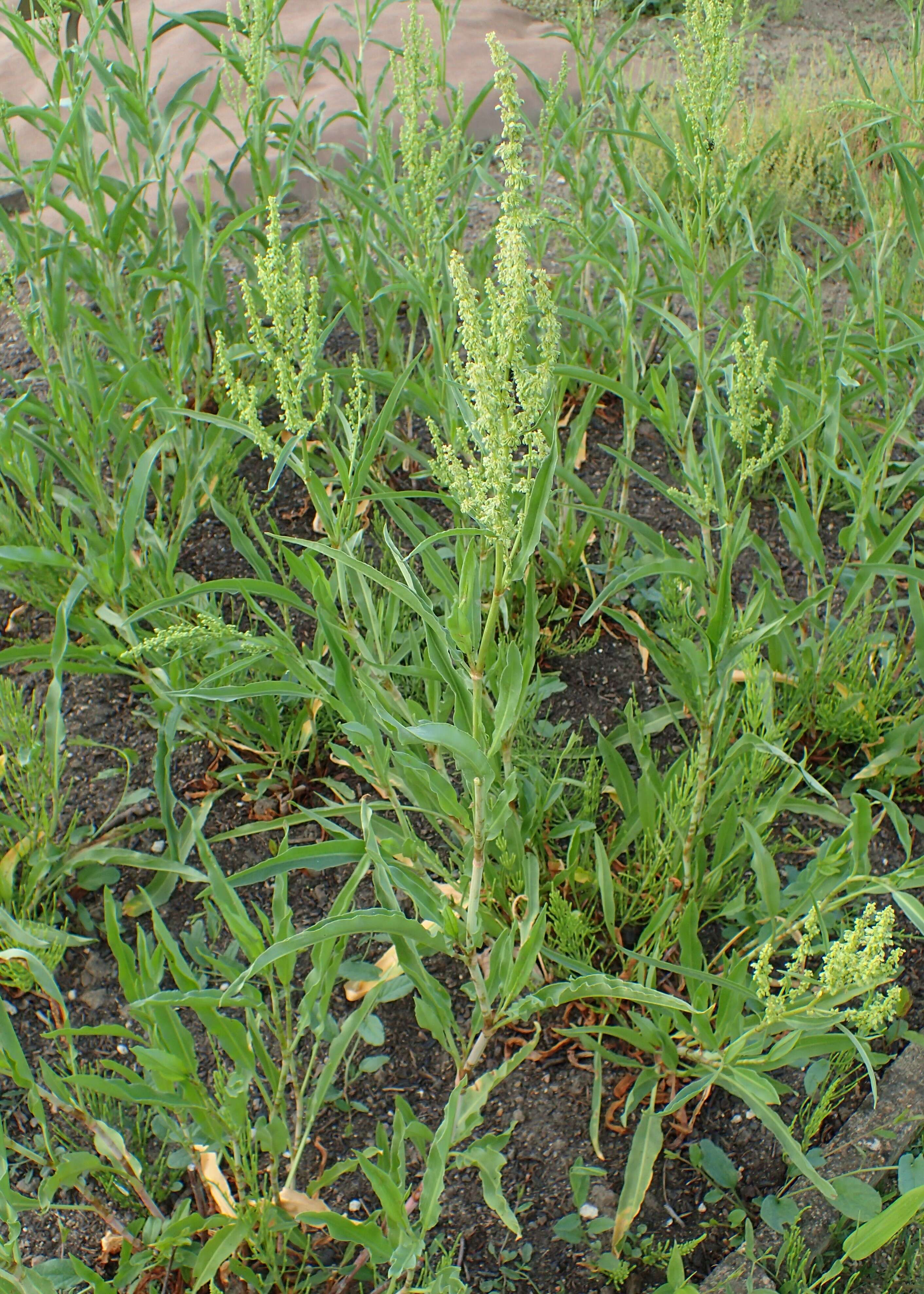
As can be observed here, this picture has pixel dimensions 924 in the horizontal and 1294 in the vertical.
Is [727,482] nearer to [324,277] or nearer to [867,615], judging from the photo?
[867,615]

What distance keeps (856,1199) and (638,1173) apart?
34cm

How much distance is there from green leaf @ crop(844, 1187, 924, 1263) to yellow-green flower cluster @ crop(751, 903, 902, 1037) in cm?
21

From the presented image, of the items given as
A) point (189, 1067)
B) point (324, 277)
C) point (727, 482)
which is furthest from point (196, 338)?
point (189, 1067)

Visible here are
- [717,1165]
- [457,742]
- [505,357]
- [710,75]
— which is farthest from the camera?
[710,75]

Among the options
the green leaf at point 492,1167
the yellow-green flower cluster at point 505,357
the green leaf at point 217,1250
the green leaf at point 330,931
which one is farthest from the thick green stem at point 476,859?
the green leaf at point 217,1250

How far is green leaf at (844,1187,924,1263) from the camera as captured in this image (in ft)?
3.72

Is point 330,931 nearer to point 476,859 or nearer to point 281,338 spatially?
point 476,859

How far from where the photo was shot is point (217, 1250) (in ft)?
4.75

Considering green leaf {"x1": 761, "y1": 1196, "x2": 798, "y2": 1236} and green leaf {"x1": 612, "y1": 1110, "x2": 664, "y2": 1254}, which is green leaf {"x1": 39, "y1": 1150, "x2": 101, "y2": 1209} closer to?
green leaf {"x1": 612, "y1": 1110, "x2": 664, "y2": 1254}

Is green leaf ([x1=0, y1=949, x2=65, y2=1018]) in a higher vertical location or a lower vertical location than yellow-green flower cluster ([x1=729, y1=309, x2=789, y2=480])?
lower

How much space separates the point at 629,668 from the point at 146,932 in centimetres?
121

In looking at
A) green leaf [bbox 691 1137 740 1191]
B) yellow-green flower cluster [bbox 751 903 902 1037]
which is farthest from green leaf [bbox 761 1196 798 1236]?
yellow-green flower cluster [bbox 751 903 902 1037]

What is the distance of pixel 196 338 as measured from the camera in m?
3.02

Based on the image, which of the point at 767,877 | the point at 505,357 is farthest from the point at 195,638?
the point at 767,877
